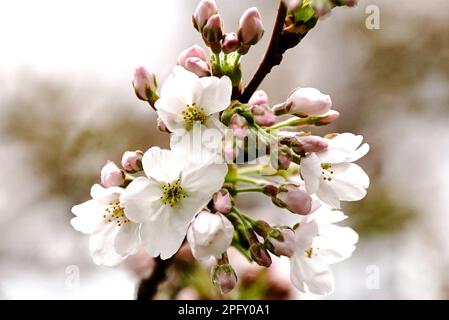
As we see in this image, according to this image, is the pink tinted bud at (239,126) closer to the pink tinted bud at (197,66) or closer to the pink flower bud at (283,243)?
the pink tinted bud at (197,66)

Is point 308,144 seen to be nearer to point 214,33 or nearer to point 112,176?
point 214,33


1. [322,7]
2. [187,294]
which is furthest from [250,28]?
[187,294]

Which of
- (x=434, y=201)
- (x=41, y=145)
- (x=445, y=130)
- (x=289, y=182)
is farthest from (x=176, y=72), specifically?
(x=445, y=130)

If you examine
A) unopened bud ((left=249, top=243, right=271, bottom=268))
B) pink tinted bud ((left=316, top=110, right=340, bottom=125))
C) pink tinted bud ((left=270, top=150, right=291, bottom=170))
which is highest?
pink tinted bud ((left=316, top=110, right=340, bottom=125))

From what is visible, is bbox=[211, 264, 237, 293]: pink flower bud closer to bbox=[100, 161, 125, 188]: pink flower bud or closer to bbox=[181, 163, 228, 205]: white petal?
bbox=[181, 163, 228, 205]: white petal

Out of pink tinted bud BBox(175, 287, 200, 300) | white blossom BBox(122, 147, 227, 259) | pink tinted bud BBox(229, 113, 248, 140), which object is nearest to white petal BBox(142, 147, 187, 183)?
white blossom BBox(122, 147, 227, 259)

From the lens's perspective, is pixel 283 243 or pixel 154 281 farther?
pixel 154 281
